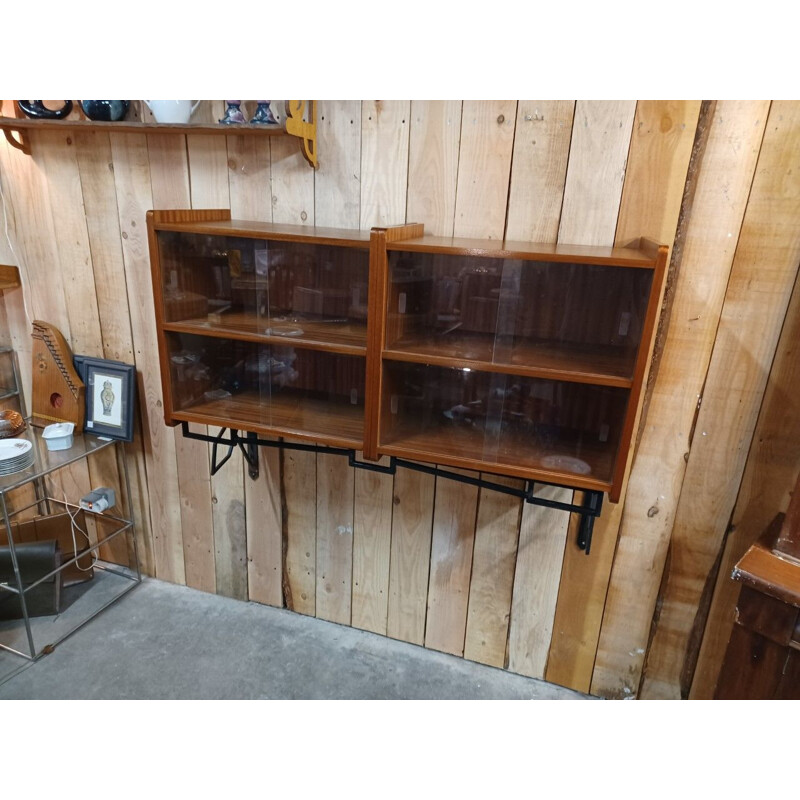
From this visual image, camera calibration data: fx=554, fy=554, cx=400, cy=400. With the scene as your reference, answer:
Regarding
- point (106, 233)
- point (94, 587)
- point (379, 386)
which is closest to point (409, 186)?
point (379, 386)

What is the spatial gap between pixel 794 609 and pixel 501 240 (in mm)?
1034

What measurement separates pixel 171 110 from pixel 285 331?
69 cm

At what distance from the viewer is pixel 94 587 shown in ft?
7.02

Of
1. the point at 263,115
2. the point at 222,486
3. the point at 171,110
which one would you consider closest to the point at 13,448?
the point at 222,486

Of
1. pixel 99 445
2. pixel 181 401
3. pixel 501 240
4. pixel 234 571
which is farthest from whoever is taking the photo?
pixel 234 571

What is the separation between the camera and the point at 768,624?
→ 44.2 inches

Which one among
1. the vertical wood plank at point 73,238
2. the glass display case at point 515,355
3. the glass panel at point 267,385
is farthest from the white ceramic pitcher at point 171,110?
the glass display case at point 515,355

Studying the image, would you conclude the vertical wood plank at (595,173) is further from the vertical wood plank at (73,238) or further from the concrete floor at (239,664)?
the vertical wood plank at (73,238)

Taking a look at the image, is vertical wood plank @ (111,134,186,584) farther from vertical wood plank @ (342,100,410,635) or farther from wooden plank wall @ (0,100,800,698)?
vertical wood plank @ (342,100,410,635)

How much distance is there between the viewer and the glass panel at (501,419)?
130 centimetres

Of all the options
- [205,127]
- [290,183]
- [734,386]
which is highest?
[205,127]

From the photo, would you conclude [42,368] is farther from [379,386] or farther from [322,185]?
[379,386]

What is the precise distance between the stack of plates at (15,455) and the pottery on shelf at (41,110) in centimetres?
101

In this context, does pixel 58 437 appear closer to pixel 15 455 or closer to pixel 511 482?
pixel 15 455
